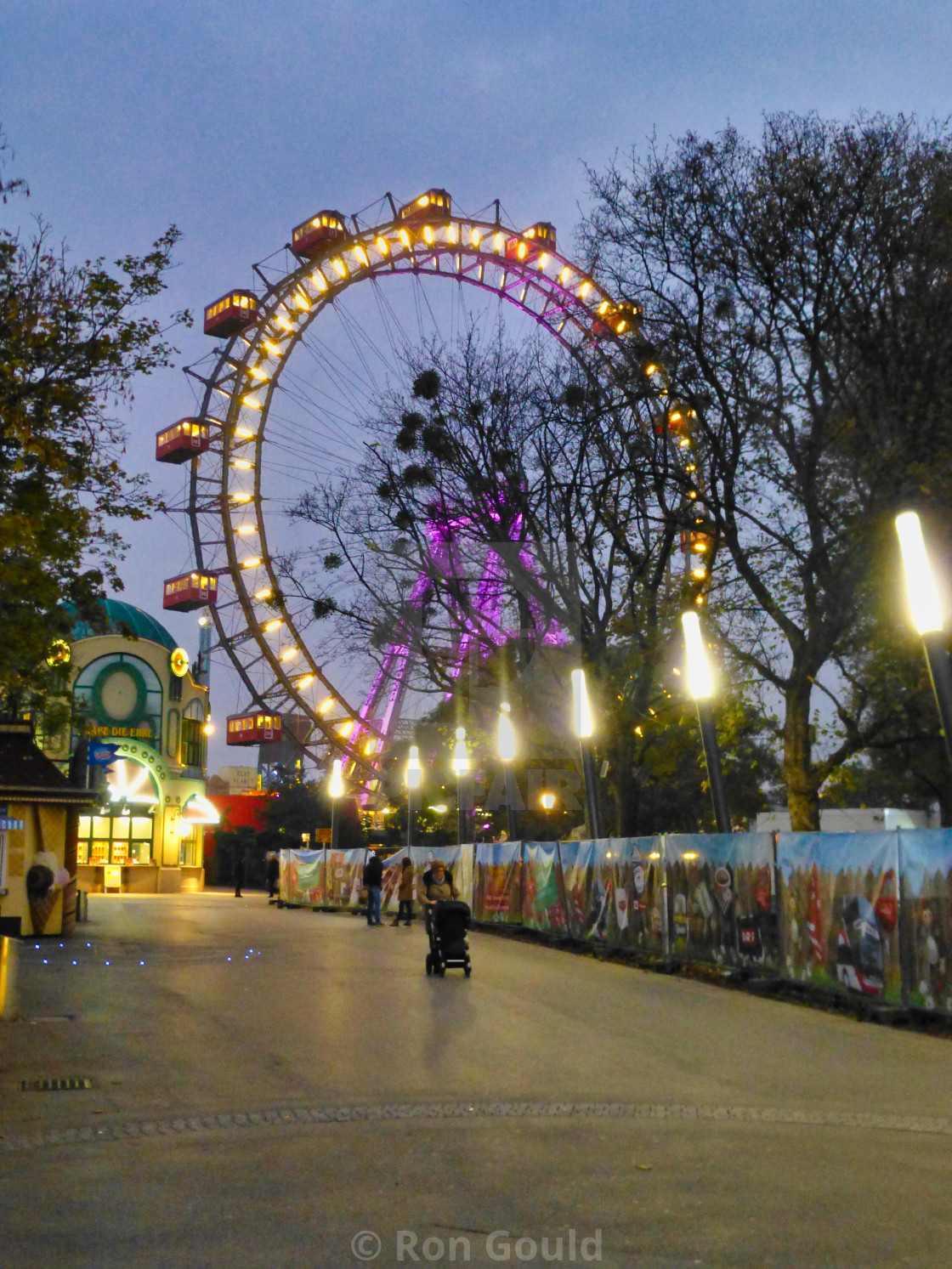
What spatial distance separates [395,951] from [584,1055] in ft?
36.0

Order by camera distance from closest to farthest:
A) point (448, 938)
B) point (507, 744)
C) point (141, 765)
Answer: point (448, 938) < point (507, 744) < point (141, 765)

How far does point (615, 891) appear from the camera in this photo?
20.5m

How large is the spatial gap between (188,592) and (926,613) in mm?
49671

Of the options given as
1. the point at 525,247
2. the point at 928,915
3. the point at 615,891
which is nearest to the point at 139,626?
the point at 525,247

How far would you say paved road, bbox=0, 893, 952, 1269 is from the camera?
550 centimetres

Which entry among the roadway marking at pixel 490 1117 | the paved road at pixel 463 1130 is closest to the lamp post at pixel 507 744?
the paved road at pixel 463 1130

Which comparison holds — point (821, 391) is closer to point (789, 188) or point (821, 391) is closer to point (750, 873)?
point (789, 188)

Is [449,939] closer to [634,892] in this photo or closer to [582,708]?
[634,892]

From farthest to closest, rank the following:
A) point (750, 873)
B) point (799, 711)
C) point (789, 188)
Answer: point (799, 711)
point (789, 188)
point (750, 873)

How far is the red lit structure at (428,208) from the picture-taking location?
1818 inches

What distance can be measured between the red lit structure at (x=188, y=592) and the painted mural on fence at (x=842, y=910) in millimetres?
43394

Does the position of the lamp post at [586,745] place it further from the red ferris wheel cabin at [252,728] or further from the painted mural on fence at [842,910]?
the red ferris wheel cabin at [252,728]

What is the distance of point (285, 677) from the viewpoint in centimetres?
5109

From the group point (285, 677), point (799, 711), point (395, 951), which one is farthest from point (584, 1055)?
point (285, 677)
